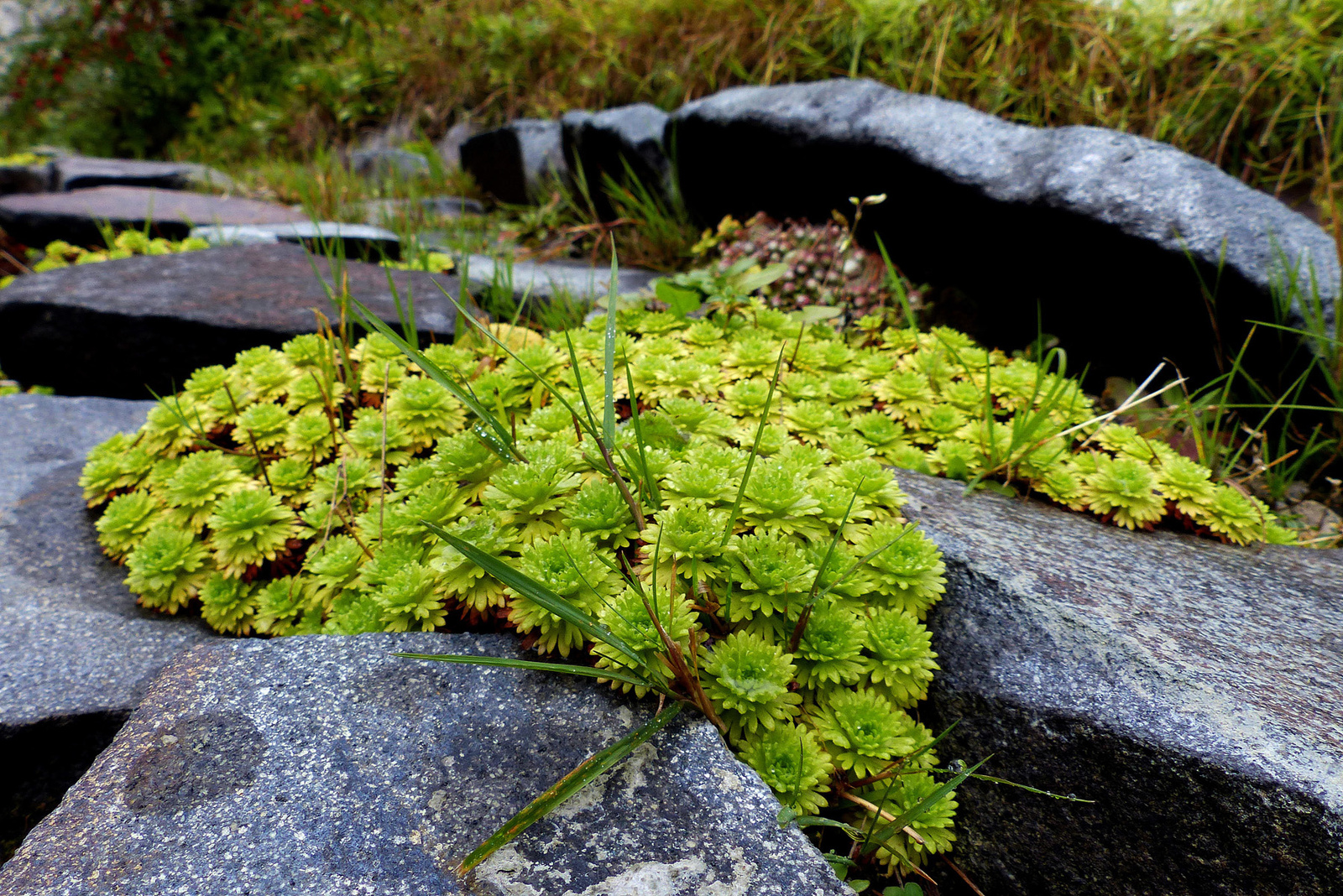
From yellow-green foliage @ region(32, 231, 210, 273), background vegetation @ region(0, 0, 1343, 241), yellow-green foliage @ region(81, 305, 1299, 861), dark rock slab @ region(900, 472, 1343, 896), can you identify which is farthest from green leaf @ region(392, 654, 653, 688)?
yellow-green foliage @ region(32, 231, 210, 273)

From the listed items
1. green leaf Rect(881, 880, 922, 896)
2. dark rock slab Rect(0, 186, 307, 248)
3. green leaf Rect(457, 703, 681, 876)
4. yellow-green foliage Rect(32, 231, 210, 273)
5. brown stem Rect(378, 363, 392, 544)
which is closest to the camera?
green leaf Rect(457, 703, 681, 876)

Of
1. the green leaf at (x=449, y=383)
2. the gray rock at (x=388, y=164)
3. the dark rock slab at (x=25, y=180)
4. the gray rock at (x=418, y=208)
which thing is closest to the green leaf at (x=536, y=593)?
the green leaf at (x=449, y=383)

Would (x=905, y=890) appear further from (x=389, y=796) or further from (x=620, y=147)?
(x=620, y=147)

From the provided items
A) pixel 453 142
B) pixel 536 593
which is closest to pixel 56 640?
pixel 536 593

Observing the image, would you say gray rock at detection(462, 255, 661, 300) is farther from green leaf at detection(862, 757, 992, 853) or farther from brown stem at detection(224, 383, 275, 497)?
green leaf at detection(862, 757, 992, 853)

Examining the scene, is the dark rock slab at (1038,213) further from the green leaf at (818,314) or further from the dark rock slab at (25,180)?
the dark rock slab at (25,180)

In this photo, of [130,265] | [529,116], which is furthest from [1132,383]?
[529,116]
